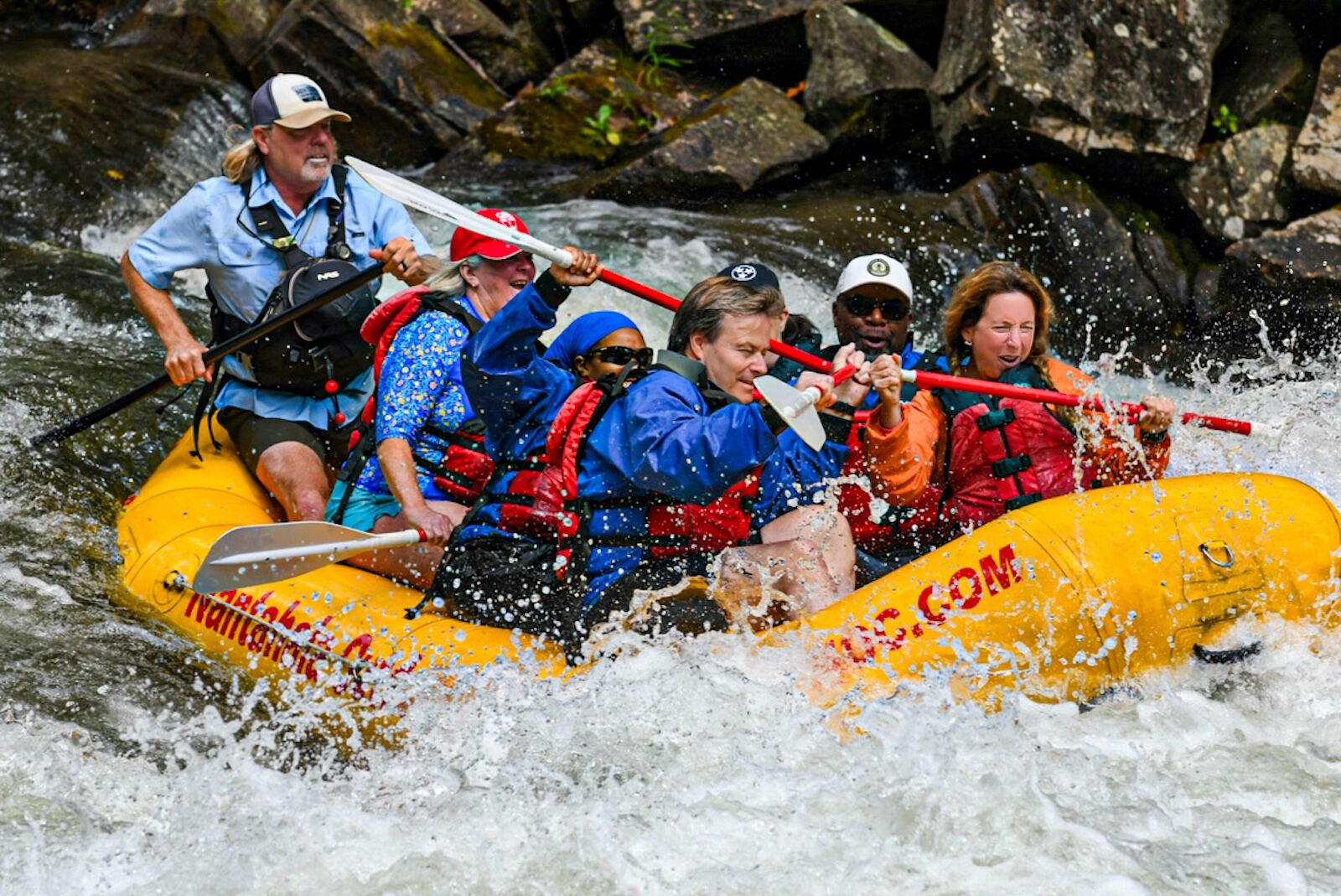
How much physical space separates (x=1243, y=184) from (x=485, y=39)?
491 centimetres

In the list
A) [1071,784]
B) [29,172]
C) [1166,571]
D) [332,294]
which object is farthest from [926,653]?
[29,172]

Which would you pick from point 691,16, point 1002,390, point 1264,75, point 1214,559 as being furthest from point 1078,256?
point 1214,559

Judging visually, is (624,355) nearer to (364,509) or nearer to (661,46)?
(364,509)

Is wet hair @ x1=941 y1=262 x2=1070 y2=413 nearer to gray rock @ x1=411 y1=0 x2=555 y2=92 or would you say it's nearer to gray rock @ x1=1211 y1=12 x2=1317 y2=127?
gray rock @ x1=1211 y1=12 x2=1317 y2=127

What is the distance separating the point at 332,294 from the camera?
4449 millimetres

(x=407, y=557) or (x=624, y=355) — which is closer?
(x=624, y=355)

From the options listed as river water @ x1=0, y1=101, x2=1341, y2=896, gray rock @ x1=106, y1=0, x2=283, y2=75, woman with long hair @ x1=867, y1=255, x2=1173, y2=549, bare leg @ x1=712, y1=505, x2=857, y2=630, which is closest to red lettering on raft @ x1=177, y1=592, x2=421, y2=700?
river water @ x1=0, y1=101, x2=1341, y2=896

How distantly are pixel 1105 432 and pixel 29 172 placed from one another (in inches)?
238

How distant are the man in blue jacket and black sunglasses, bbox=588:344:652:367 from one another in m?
0.11

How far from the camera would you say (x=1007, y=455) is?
4070 millimetres

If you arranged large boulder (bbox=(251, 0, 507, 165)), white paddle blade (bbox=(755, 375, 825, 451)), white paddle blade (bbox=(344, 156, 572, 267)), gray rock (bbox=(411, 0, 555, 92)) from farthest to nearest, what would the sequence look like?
gray rock (bbox=(411, 0, 555, 92)) < large boulder (bbox=(251, 0, 507, 165)) < white paddle blade (bbox=(344, 156, 572, 267)) < white paddle blade (bbox=(755, 375, 825, 451))

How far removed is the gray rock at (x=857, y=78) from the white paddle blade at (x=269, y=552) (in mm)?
5983

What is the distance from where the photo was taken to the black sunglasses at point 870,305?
446 cm

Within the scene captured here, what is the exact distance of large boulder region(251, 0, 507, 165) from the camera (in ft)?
29.1
